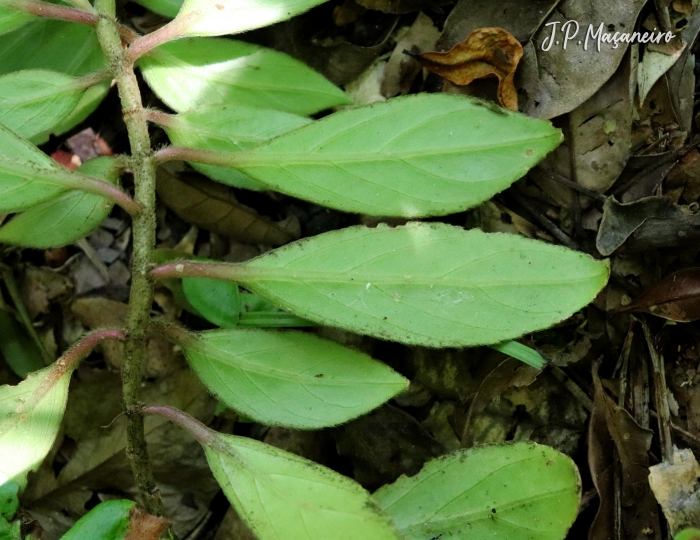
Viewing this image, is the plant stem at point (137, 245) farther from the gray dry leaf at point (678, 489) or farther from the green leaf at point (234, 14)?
the gray dry leaf at point (678, 489)

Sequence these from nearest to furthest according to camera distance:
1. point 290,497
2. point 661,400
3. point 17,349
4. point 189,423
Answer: point 290,497 → point 189,423 → point 661,400 → point 17,349

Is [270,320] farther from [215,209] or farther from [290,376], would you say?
[215,209]

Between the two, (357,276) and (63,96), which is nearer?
(357,276)

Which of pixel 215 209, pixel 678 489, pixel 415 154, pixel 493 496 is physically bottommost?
pixel 678 489

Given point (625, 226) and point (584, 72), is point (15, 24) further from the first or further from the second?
point (625, 226)

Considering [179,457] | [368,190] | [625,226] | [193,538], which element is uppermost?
[368,190]

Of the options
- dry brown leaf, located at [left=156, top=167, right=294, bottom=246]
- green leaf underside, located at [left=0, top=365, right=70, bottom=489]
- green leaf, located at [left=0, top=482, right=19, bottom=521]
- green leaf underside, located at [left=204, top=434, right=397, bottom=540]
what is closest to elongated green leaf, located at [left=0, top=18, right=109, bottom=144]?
dry brown leaf, located at [left=156, top=167, right=294, bottom=246]

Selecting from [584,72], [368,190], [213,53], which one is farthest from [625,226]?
[213,53]

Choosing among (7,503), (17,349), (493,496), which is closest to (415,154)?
(493,496)
